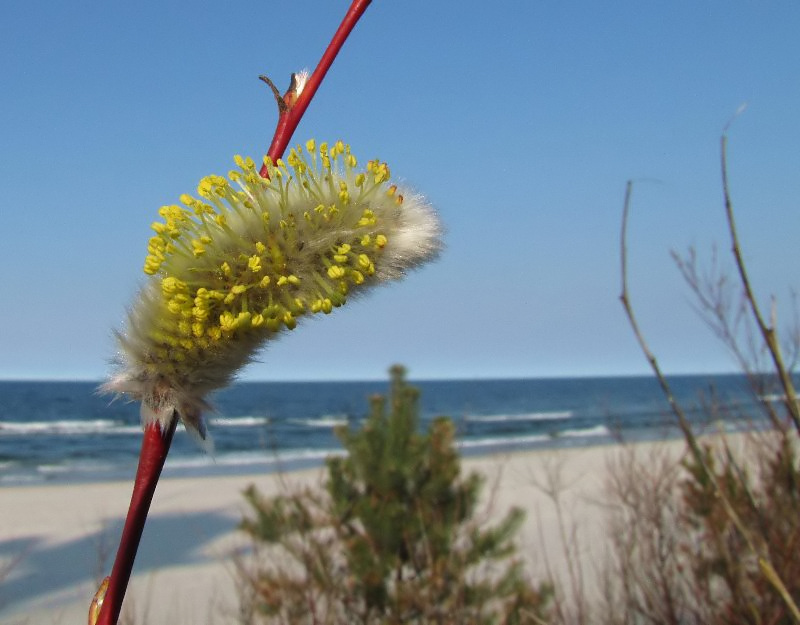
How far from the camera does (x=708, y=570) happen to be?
3111mm

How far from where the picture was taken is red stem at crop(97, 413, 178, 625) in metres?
0.56

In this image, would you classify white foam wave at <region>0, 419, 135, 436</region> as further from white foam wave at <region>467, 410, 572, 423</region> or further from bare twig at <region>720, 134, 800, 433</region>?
bare twig at <region>720, 134, 800, 433</region>

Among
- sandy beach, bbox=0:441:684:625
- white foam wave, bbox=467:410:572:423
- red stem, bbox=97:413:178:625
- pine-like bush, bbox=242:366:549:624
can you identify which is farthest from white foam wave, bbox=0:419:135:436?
red stem, bbox=97:413:178:625

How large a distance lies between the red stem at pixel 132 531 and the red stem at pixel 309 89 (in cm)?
27

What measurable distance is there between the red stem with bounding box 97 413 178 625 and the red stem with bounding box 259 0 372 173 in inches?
10.8

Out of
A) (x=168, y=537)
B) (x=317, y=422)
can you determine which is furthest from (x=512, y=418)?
(x=168, y=537)

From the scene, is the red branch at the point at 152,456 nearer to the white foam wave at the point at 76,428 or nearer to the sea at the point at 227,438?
the sea at the point at 227,438

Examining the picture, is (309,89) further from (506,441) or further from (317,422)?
(317,422)

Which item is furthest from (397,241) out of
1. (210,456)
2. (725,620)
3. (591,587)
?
(591,587)

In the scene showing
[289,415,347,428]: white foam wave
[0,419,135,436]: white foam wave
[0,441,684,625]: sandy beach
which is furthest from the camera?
[289,415,347,428]: white foam wave

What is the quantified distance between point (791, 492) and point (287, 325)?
2.51 m

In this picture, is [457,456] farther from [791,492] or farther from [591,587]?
[591,587]

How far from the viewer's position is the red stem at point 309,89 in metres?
0.62

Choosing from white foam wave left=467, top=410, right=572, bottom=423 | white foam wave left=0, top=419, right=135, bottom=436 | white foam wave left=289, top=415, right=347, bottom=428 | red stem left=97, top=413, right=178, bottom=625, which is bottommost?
red stem left=97, top=413, right=178, bottom=625
